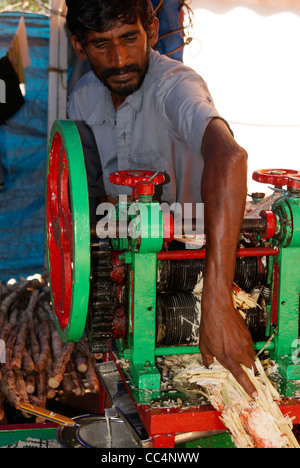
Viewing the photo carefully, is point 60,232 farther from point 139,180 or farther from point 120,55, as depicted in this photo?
point 120,55

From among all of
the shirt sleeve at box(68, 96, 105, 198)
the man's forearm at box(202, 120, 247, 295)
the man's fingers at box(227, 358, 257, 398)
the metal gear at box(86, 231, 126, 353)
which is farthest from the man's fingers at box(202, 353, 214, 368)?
the shirt sleeve at box(68, 96, 105, 198)

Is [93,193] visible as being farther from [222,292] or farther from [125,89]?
[222,292]

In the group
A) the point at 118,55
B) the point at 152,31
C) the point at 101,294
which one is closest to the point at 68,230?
the point at 101,294

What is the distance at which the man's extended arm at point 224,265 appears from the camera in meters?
1.99

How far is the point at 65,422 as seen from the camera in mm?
→ 2400

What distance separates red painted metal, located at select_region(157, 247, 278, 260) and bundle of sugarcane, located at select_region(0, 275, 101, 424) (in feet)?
6.68

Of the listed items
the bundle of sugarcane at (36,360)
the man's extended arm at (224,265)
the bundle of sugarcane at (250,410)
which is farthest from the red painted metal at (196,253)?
the bundle of sugarcane at (36,360)

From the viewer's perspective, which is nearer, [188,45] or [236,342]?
[236,342]

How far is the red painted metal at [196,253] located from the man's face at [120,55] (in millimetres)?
1228

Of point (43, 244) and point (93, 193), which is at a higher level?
point (93, 193)

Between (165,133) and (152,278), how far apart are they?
1315mm

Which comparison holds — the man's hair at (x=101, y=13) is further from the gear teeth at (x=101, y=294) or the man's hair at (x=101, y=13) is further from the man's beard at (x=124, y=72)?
the gear teeth at (x=101, y=294)
